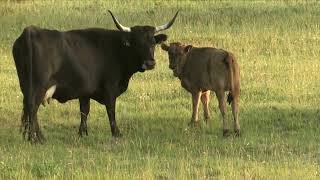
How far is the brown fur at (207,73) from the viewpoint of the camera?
12.3 meters

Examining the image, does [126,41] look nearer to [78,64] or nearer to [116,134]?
[78,64]

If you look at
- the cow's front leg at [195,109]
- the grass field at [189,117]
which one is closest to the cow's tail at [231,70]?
the grass field at [189,117]

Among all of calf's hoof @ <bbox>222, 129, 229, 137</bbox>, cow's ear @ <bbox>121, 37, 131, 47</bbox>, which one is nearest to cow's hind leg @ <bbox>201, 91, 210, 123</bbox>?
calf's hoof @ <bbox>222, 129, 229, 137</bbox>

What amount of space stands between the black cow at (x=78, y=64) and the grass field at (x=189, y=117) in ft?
1.87

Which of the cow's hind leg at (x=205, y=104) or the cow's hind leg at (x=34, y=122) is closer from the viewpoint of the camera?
the cow's hind leg at (x=34, y=122)

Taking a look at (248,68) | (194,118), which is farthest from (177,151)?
(248,68)

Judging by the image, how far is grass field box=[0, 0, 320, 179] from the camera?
9578 mm

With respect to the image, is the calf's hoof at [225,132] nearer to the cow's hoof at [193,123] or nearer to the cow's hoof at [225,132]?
the cow's hoof at [225,132]

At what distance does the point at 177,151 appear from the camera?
10891 millimetres

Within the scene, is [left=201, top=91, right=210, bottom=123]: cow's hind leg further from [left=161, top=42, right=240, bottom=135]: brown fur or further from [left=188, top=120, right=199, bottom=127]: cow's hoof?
[left=188, top=120, right=199, bottom=127]: cow's hoof

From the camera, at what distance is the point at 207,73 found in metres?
12.7

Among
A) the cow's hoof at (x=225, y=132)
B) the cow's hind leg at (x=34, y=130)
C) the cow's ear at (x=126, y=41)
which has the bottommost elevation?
the cow's hoof at (x=225, y=132)

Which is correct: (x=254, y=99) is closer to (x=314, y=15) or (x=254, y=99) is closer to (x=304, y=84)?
(x=304, y=84)

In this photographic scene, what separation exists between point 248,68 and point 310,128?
216 inches
